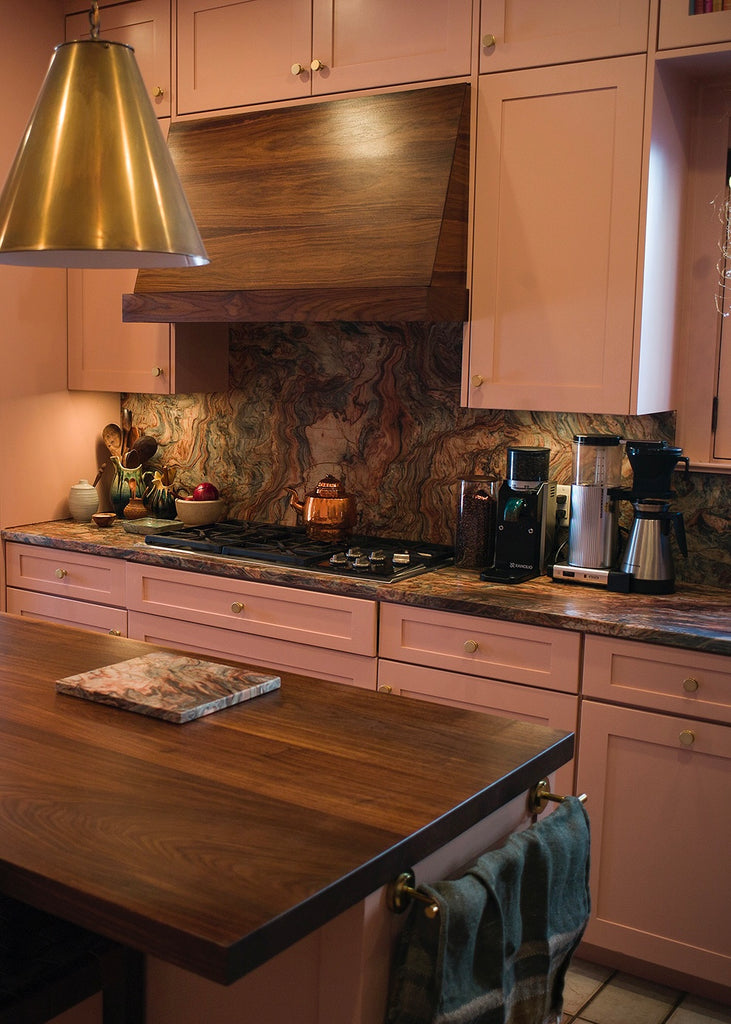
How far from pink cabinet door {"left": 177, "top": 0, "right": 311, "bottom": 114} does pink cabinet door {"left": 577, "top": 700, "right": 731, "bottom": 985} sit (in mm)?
2179

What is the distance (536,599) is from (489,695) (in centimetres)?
29

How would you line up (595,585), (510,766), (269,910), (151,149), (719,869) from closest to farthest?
(269,910)
(151,149)
(510,766)
(719,869)
(595,585)

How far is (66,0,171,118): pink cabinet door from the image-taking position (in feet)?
12.0

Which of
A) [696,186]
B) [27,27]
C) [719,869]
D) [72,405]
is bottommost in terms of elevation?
[719,869]

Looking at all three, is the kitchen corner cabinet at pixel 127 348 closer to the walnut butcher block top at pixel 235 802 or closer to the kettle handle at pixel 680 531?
the kettle handle at pixel 680 531

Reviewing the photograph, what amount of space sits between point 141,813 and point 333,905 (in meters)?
0.32

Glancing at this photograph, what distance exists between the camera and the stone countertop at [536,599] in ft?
8.55

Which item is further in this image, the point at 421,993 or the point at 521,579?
the point at 521,579

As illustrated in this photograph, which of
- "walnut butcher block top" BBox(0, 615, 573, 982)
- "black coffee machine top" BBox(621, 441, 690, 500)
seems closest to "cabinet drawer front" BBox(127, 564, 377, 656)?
"black coffee machine top" BBox(621, 441, 690, 500)

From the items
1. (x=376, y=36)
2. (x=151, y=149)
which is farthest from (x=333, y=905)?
(x=376, y=36)

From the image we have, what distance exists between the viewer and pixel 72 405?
13.6 ft

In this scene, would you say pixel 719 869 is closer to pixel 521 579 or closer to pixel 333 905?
pixel 521 579

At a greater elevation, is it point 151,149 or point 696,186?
point 696,186

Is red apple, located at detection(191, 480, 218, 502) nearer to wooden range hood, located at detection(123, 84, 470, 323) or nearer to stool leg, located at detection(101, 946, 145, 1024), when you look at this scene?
wooden range hood, located at detection(123, 84, 470, 323)
